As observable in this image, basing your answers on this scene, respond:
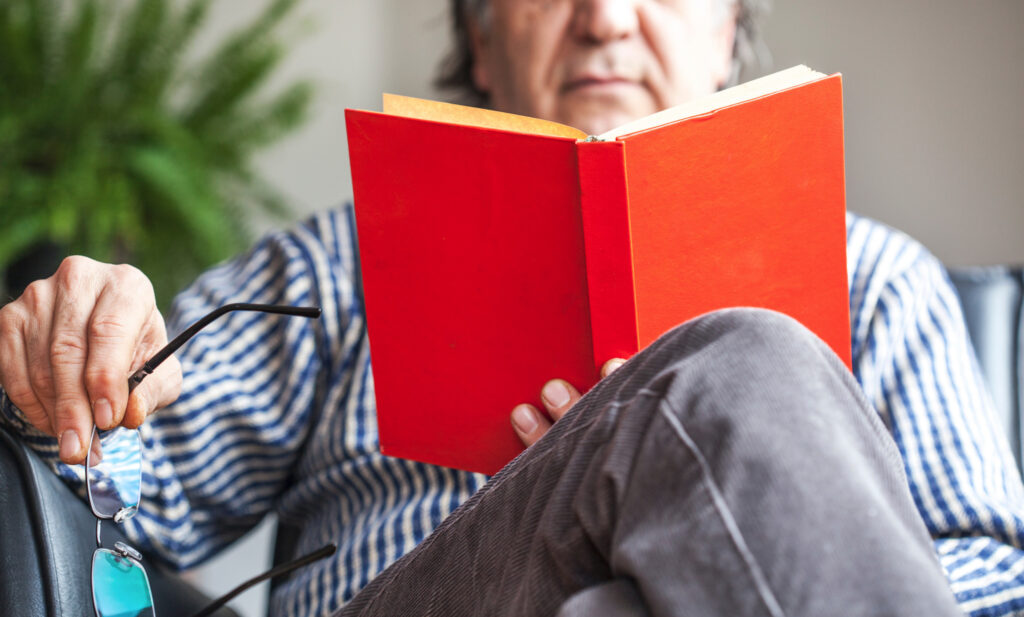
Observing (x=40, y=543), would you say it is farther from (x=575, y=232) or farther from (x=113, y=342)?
(x=575, y=232)

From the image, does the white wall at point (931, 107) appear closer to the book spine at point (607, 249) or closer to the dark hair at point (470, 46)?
the dark hair at point (470, 46)

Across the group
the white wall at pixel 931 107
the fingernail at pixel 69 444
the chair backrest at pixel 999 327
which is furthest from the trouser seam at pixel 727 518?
the white wall at pixel 931 107

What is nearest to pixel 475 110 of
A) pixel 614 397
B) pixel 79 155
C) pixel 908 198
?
pixel 614 397

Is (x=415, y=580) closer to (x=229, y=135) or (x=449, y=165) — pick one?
(x=449, y=165)

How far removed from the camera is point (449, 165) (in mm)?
686

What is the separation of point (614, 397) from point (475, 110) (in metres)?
0.29

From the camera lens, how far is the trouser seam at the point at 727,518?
0.39 metres

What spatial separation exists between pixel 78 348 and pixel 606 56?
2.03 ft

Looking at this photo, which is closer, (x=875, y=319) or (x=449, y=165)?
(x=449, y=165)

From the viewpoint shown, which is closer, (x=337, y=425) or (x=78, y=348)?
(x=78, y=348)

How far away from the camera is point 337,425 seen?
0.97 meters

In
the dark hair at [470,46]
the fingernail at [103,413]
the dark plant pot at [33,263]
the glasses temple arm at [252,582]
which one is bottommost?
the glasses temple arm at [252,582]

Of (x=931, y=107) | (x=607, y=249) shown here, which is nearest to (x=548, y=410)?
(x=607, y=249)

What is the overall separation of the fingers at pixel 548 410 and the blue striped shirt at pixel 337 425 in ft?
0.64
